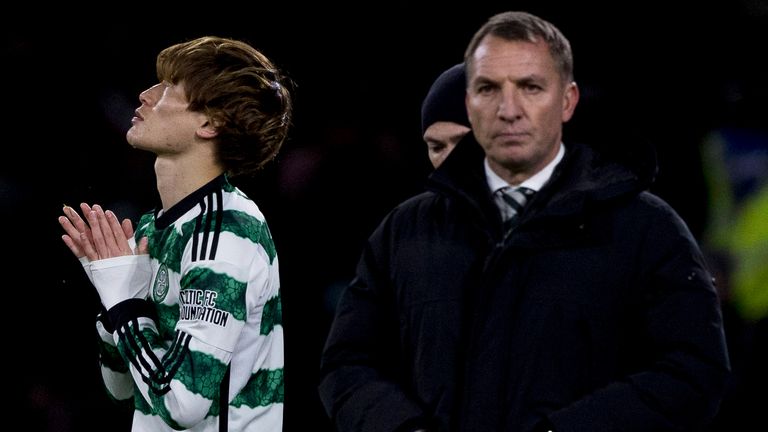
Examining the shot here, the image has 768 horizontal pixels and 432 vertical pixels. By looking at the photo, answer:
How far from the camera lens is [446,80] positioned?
387cm

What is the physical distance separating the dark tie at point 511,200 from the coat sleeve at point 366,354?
1.00 feet

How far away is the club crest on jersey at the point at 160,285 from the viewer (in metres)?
2.77

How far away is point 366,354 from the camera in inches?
106

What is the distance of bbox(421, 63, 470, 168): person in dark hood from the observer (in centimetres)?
384

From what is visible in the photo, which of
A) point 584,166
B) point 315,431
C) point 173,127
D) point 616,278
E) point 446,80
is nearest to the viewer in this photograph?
point 616,278

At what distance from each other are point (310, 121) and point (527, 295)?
147 inches

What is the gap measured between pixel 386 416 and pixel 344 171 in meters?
3.28

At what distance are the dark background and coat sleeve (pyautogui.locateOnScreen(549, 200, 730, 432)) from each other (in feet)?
9.61

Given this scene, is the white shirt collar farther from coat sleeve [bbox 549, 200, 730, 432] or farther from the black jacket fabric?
coat sleeve [bbox 549, 200, 730, 432]

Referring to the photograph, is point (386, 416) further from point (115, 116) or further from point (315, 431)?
point (115, 116)

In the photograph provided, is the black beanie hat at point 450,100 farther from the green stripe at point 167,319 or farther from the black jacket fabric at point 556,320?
the green stripe at point 167,319

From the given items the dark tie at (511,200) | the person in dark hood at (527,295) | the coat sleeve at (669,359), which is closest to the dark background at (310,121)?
the person in dark hood at (527,295)

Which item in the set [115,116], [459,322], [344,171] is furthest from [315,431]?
[459,322]

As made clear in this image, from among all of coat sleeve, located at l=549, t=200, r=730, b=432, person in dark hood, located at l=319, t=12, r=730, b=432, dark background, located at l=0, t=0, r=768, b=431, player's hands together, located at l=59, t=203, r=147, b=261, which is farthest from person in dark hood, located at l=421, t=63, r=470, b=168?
dark background, located at l=0, t=0, r=768, b=431
